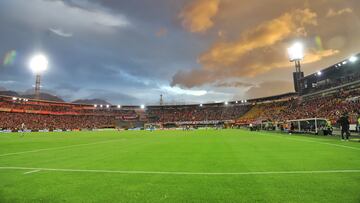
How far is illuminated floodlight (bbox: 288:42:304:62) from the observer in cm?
6746

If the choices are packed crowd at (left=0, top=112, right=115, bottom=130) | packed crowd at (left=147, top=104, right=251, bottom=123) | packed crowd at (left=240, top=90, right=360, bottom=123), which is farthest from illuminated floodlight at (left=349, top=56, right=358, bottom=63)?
packed crowd at (left=0, top=112, right=115, bottom=130)

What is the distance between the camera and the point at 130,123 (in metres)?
127

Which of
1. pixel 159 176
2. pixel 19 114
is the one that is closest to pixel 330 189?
pixel 159 176

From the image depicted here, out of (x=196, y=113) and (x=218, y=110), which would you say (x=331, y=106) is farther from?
(x=196, y=113)

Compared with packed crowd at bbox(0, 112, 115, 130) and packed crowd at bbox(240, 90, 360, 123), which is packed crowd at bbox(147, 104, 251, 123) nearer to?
packed crowd at bbox(0, 112, 115, 130)

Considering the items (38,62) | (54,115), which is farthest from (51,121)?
(38,62)

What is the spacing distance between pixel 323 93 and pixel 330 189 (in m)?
82.5

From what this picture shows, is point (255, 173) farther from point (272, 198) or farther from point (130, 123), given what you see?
point (130, 123)

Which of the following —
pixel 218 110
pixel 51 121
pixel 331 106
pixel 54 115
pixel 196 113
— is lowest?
pixel 51 121

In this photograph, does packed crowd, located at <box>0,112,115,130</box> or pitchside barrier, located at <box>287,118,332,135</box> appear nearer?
pitchside barrier, located at <box>287,118,332,135</box>

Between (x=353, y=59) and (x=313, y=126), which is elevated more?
(x=353, y=59)

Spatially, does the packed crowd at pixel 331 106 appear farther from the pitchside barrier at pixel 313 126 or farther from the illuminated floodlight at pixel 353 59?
the illuminated floodlight at pixel 353 59

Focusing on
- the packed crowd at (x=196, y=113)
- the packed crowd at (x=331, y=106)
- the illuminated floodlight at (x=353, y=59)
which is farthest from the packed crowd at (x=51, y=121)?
the illuminated floodlight at (x=353, y=59)

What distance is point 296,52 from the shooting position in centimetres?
6900
